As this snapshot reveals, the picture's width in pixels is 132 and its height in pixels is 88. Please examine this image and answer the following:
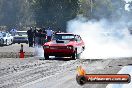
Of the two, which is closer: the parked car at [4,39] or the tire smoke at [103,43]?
the tire smoke at [103,43]

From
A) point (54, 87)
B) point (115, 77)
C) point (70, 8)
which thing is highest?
point (70, 8)

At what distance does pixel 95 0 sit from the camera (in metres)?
120

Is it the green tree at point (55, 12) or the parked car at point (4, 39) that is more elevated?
the green tree at point (55, 12)

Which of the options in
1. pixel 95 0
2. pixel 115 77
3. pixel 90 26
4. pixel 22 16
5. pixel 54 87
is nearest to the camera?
pixel 115 77

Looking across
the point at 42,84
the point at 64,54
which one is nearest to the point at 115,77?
the point at 42,84

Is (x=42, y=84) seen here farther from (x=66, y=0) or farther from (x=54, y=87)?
(x=66, y=0)

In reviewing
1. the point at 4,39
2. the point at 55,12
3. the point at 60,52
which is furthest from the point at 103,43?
the point at 55,12

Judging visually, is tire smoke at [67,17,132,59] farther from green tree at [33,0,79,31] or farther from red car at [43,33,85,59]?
red car at [43,33,85,59]

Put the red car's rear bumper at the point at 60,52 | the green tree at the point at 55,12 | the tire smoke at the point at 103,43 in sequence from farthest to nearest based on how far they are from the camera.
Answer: the green tree at the point at 55,12, the tire smoke at the point at 103,43, the red car's rear bumper at the point at 60,52

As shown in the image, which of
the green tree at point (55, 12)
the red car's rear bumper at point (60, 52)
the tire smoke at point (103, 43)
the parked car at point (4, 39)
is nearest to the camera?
the red car's rear bumper at point (60, 52)

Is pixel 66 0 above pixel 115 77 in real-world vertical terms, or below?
above

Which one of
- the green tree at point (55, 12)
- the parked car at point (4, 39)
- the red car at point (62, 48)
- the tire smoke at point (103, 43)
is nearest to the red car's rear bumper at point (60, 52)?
the red car at point (62, 48)

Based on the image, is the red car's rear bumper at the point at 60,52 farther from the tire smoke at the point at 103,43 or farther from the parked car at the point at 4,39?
the parked car at the point at 4,39

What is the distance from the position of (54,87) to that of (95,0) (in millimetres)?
112414
